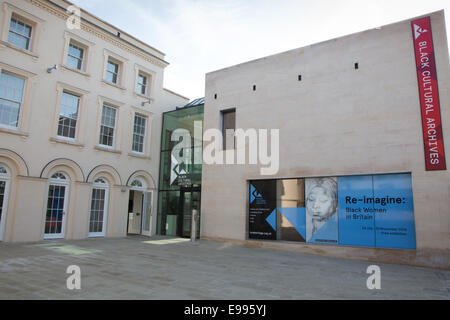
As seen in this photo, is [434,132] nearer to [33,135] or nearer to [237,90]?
[237,90]

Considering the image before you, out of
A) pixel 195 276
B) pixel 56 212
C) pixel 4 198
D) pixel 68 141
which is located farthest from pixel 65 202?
pixel 195 276

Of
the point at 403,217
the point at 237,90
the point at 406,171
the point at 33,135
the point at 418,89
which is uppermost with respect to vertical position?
the point at 237,90

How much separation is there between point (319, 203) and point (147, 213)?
921cm

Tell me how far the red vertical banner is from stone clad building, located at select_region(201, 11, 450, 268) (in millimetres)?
42

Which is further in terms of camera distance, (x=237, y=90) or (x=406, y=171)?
(x=237, y=90)

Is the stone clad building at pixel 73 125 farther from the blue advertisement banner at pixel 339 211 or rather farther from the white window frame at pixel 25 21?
the blue advertisement banner at pixel 339 211

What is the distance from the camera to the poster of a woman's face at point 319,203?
35.9ft

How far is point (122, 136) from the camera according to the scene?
15.4 metres

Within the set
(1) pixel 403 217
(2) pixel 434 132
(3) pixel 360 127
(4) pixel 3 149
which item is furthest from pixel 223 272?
(4) pixel 3 149

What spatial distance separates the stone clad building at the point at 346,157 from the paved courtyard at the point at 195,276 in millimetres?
1213

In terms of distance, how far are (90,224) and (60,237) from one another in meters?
1.41

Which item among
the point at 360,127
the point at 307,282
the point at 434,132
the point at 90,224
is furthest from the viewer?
the point at 90,224

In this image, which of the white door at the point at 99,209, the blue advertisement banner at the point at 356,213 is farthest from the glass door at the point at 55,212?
the blue advertisement banner at the point at 356,213

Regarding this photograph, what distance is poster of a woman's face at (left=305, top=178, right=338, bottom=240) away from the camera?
11.0m
